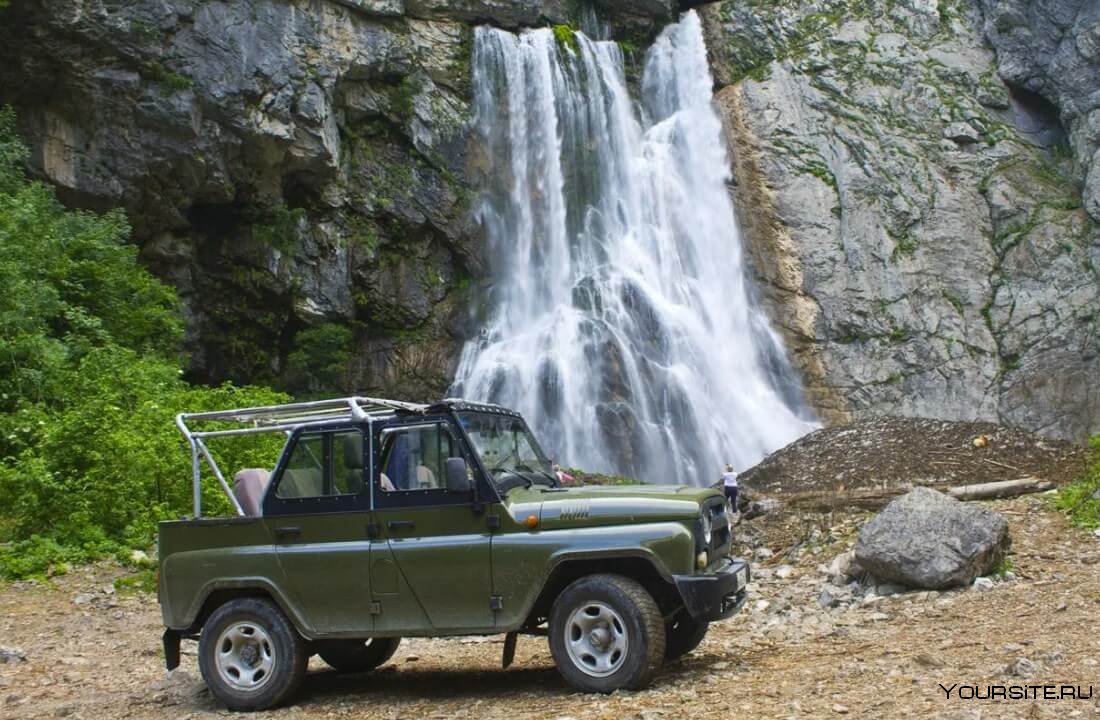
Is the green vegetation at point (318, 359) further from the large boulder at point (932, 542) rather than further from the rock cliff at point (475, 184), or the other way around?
the large boulder at point (932, 542)

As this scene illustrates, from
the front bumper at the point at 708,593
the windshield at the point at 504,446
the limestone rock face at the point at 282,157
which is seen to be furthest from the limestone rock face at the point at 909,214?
the front bumper at the point at 708,593

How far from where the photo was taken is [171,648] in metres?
7.07

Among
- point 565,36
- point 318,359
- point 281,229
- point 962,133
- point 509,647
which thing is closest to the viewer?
point 509,647

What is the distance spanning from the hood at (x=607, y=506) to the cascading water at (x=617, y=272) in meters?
17.3

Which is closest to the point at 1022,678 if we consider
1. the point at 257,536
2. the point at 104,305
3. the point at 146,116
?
the point at 257,536

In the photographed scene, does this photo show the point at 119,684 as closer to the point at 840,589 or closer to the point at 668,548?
the point at 668,548

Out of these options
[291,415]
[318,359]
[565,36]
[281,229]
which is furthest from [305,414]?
[565,36]

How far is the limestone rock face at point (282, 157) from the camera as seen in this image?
22.7 meters

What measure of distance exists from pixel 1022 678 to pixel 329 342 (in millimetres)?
23185

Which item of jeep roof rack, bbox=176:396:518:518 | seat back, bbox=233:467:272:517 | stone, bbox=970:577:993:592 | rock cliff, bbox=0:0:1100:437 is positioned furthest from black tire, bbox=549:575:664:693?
rock cliff, bbox=0:0:1100:437

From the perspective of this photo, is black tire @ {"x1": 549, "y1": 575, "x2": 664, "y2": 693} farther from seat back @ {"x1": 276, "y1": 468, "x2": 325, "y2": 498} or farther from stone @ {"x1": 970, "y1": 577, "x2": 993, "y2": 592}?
stone @ {"x1": 970, "y1": 577, "x2": 993, "y2": 592}

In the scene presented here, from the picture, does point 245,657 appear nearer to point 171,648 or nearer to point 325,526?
point 171,648

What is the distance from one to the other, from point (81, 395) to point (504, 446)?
10.4 m

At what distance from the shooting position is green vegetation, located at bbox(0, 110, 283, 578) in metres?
11.8
